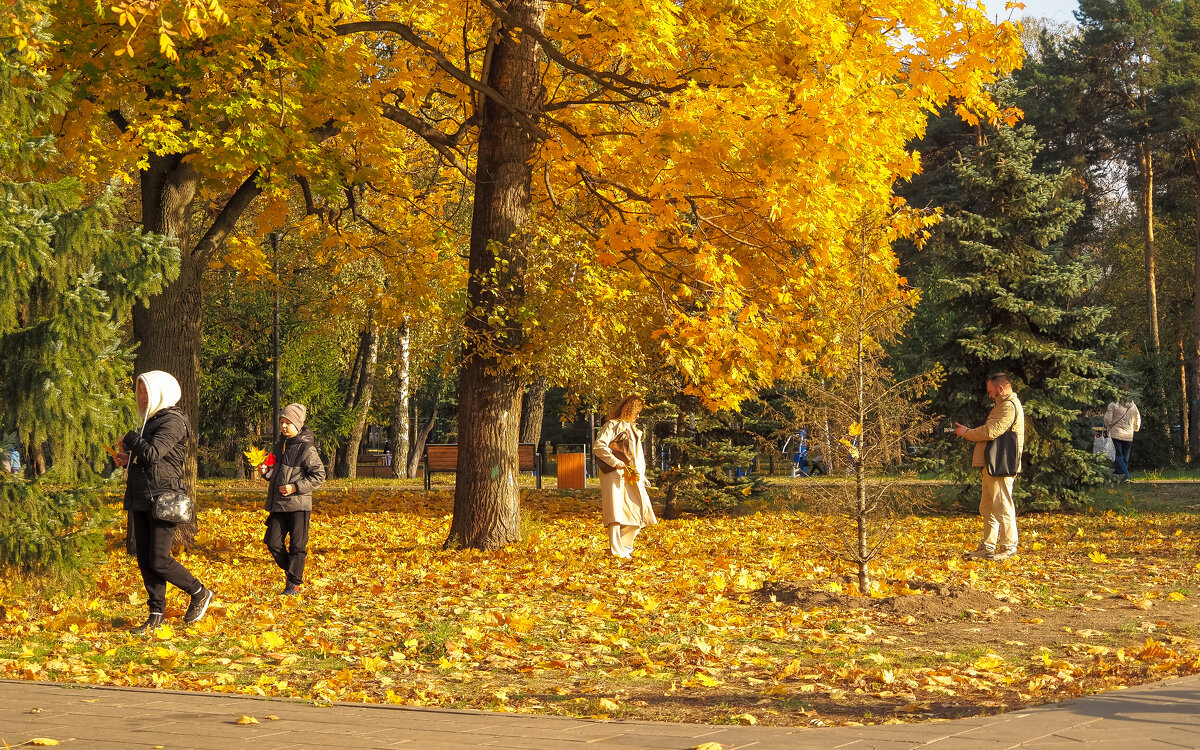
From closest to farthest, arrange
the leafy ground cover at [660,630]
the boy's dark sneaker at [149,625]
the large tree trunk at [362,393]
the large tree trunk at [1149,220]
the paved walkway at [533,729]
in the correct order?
the paved walkway at [533,729] → the leafy ground cover at [660,630] → the boy's dark sneaker at [149,625] → the large tree trunk at [362,393] → the large tree trunk at [1149,220]

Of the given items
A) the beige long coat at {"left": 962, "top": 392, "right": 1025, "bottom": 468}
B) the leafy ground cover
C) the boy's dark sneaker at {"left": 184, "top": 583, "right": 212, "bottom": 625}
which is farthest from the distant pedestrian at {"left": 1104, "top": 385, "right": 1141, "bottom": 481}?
the boy's dark sneaker at {"left": 184, "top": 583, "right": 212, "bottom": 625}

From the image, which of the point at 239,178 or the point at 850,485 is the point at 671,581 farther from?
the point at 239,178

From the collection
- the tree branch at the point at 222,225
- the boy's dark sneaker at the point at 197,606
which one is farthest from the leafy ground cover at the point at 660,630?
the tree branch at the point at 222,225

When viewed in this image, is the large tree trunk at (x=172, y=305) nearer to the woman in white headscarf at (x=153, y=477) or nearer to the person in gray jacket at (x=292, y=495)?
the person in gray jacket at (x=292, y=495)

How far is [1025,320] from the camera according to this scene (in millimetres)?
17969

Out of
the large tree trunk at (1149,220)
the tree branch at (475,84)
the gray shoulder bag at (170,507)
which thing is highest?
the large tree trunk at (1149,220)

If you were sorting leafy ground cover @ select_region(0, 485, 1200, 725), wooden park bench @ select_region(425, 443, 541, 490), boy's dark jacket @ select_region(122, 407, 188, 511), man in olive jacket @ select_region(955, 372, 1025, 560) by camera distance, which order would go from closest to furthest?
1. leafy ground cover @ select_region(0, 485, 1200, 725)
2. boy's dark jacket @ select_region(122, 407, 188, 511)
3. man in olive jacket @ select_region(955, 372, 1025, 560)
4. wooden park bench @ select_region(425, 443, 541, 490)

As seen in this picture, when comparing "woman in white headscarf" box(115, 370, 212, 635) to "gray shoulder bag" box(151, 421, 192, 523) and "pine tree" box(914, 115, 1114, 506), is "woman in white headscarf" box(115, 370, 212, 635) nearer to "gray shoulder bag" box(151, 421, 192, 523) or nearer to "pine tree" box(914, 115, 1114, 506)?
"gray shoulder bag" box(151, 421, 192, 523)

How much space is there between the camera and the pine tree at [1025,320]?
17562mm

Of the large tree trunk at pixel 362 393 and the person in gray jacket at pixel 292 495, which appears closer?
the person in gray jacket at pixel 292 495

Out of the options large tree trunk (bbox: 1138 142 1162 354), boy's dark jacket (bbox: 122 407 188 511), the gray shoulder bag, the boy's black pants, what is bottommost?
the boy's black pants

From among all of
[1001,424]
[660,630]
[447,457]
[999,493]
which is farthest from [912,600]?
→ [447,457]

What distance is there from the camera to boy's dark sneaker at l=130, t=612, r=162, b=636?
788cm

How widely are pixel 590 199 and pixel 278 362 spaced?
17.9 metres
